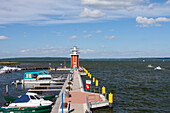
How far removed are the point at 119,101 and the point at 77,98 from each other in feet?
27.8

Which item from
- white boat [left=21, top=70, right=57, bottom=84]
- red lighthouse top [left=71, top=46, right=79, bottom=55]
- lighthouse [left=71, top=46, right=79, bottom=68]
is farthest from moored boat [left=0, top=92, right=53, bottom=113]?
red lighthouse top [left=71, top=46, right=79, bottom=55]

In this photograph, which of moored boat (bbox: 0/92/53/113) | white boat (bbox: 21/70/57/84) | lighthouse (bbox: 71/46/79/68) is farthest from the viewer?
lighthouse (bbox: 71/46/79/68)

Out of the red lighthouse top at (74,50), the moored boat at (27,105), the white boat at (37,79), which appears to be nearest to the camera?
the moored boat at (27,105)

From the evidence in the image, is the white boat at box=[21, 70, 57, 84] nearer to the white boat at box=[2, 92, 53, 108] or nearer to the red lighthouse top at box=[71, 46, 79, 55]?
the white boat at box=[2, 92, 53, 108]

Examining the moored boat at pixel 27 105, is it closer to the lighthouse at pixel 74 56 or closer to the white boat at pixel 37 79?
the white boat at pixel 37 79

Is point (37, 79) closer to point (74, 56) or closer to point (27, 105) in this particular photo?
point (27, 105)

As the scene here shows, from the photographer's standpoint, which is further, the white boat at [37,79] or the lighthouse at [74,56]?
the lighthouse at [74,56]

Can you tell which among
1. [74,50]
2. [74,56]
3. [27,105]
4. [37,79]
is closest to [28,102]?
[27,105]

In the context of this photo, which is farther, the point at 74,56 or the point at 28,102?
the point at 74,56

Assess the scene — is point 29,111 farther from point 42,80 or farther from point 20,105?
point 42,80

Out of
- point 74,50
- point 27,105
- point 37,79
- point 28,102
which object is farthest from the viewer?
point 74,50

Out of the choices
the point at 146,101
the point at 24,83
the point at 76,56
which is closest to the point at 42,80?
the point at 24,83

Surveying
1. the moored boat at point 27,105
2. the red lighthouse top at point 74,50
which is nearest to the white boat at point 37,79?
the moored boat at point 27,105

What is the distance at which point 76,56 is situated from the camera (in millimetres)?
82312
